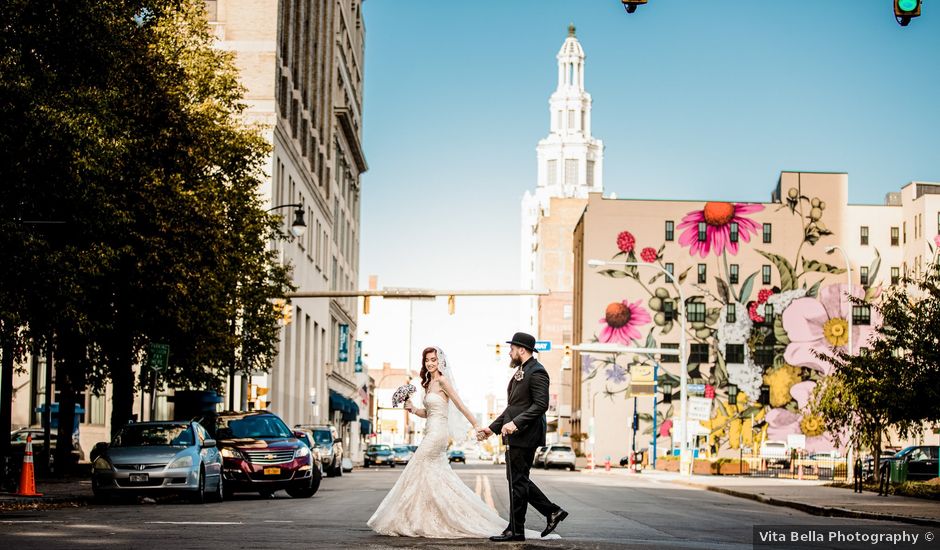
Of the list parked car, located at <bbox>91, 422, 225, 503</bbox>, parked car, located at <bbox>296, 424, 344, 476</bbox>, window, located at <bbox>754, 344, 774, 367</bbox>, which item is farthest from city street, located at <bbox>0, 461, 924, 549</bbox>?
window, located at <bbox>754, 344, 774, 367</bbox>

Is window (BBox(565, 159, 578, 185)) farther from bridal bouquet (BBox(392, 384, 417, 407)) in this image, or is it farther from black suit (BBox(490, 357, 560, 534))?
black suit (BBox(490, 357, 560, 534))

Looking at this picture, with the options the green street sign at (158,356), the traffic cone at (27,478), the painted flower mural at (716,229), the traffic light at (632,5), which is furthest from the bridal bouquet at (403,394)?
the painted flower mural at (716,229)

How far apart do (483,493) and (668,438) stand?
7266 cm

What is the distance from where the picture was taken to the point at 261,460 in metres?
25.6

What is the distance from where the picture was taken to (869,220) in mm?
106188

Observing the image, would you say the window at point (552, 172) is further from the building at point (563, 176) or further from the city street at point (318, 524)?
the city street at point (318, 524)

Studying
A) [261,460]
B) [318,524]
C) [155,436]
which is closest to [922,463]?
[261,460]

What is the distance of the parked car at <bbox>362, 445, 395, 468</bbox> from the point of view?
70625 millimetres

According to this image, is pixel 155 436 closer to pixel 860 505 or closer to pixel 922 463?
pixel 860 505

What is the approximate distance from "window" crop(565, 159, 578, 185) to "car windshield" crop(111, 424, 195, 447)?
152607mm

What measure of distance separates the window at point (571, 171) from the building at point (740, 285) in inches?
2730

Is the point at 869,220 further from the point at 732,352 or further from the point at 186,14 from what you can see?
the point at 186,14

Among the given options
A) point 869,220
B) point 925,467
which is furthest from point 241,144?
point 869,220

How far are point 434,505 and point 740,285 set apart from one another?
9189 centimetres
